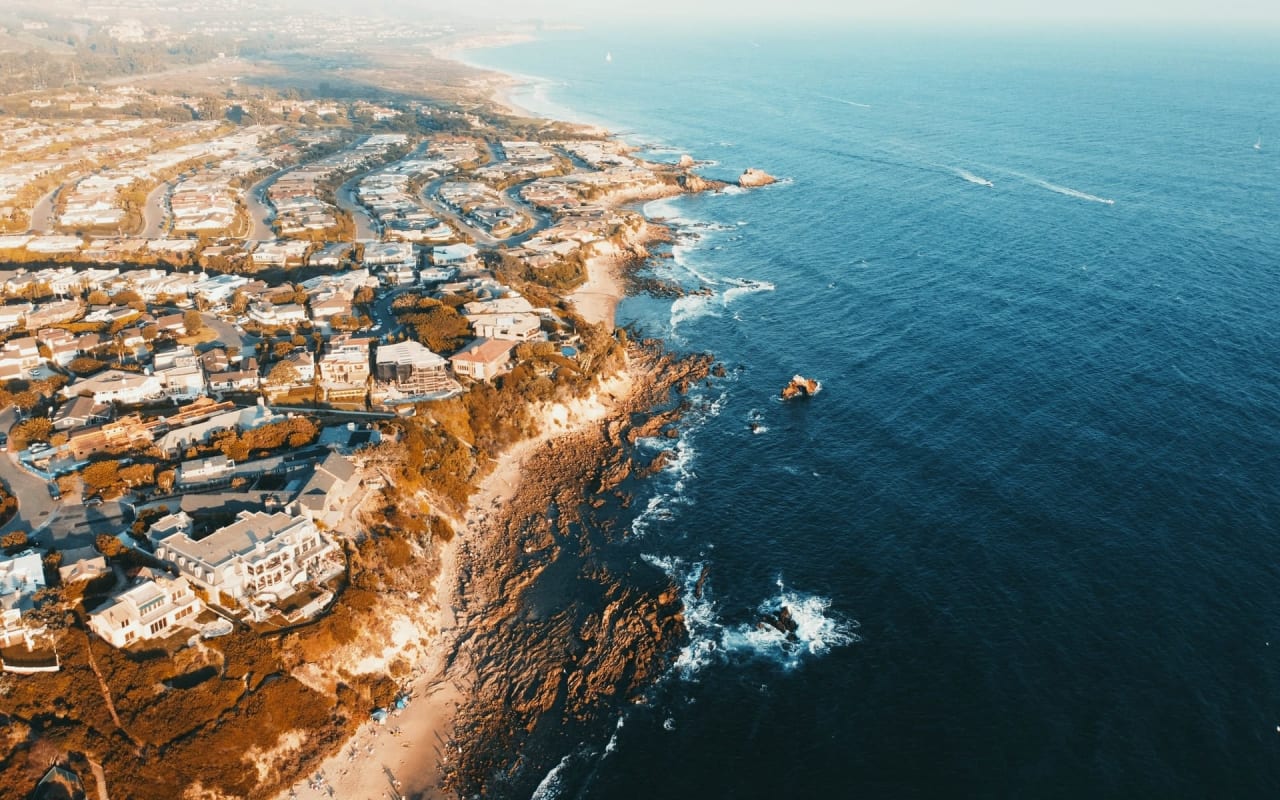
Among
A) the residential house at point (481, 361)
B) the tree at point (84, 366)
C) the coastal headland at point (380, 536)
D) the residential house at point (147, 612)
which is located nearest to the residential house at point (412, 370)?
the coastal headland at point (380, 536)

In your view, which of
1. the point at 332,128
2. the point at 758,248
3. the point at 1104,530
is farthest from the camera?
the point at 332,128

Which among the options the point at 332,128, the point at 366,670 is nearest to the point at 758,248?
the point at 366,670

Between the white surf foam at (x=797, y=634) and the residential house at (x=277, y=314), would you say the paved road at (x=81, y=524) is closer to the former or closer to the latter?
the residential house at (x=277, y=314)

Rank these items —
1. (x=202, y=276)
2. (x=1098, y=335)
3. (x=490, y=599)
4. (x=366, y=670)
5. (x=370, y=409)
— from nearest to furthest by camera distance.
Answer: (x=366, y=670) < (x=490, y=599) < (x=370, y=409) < (x=1098, y=335) < (x=202, y=276)

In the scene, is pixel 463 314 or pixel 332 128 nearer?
pixel 463 314

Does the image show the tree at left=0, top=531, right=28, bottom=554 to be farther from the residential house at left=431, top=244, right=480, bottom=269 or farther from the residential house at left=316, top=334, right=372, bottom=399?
the residential house at left=431, top=244, right=480, bottom=269

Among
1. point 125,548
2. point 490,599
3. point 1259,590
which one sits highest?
point 1259,590

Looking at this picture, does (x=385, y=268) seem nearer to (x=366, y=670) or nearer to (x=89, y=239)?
(x=89, y=239)
